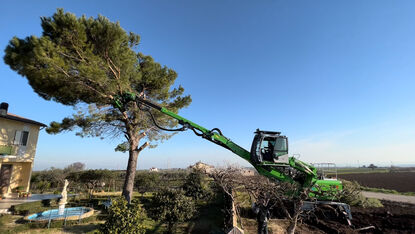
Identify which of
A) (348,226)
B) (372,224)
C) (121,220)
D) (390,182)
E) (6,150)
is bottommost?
(390,182)

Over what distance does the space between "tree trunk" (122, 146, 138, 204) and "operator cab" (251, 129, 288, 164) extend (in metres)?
9.21

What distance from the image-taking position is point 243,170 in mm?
8969

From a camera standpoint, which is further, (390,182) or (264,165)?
(390,182)

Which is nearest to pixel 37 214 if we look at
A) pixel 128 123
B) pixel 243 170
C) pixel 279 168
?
pixel 128 123

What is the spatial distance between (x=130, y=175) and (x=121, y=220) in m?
6.96

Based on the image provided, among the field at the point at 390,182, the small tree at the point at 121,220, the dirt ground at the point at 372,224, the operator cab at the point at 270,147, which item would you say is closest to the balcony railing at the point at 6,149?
the small tree at the point at 121,220

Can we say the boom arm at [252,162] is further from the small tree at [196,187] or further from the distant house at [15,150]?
the distant house at [15,150]

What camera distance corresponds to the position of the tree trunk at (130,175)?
42.3ft

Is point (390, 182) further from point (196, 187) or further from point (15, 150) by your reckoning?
point (15, 150)

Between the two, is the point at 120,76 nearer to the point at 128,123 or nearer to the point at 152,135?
the point at 128,123

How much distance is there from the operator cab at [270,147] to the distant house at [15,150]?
1828 cm

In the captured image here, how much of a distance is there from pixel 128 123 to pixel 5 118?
421 inches

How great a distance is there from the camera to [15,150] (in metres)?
16.1

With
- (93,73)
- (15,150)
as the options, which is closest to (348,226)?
(93,73)
